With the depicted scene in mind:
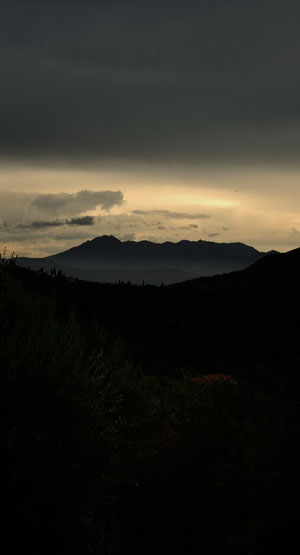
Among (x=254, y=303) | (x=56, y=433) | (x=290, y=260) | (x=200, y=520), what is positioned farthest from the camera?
(x=290, y=260)

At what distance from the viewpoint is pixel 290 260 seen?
7919 centimetres

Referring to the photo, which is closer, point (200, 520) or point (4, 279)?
point (200, 520)

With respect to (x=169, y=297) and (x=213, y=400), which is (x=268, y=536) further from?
(x=169, y=297)

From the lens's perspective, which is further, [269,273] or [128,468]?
[269,273]

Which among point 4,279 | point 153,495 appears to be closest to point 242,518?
point 153,495

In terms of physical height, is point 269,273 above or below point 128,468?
above

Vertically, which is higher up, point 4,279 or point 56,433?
point 4,279

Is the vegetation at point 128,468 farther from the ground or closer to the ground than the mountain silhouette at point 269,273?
closer to the ground

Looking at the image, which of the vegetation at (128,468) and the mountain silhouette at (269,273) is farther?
the mountain silhouette at (269,273)

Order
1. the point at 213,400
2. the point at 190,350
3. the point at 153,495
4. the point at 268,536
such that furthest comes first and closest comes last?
1. the point at 190,350
2. the point at 213,400
3. the point at 153,495
4. the point at 268,536

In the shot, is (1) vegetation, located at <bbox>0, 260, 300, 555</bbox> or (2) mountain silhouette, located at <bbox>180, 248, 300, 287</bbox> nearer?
(1) vegetation, located at <bbox>0, 260, 300, 555</bbox>

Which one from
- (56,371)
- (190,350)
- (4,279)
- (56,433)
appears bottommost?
(190,350)

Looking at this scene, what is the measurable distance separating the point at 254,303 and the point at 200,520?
31.0 meters

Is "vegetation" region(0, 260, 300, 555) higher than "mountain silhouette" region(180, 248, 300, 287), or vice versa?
"mountain silhouette" region(180, 248, 300, 287)
